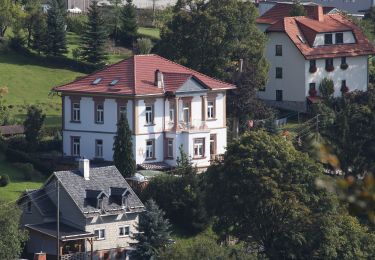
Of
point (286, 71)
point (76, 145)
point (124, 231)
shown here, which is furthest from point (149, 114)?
point (286, 71)

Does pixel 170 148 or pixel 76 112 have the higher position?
pixel 76 112

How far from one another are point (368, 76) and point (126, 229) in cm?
3260

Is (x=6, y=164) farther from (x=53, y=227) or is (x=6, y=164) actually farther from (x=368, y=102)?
(x=368, y=102)

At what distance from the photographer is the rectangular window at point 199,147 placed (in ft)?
183

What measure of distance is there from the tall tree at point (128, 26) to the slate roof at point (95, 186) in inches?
1403

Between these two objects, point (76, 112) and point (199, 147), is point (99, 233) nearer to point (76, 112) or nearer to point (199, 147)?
point (199, 147)

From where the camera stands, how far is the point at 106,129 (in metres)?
55.5

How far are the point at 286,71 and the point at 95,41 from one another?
41.4 feet

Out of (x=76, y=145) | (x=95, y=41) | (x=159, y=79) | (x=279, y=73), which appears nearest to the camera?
(x=159, y=79)

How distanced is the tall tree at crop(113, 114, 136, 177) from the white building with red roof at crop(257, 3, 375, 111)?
20.9m

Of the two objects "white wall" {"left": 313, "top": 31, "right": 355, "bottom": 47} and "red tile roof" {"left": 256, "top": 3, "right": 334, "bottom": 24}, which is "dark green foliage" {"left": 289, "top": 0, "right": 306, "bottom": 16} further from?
"white wall" {"left": 313, "top": 31, "right": 355, "bottom": 47}

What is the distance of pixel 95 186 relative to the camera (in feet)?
150

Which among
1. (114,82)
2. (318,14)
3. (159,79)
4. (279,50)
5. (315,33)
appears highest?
(318,14)

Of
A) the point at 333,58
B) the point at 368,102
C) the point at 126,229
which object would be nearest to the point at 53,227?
the point at 126,229
